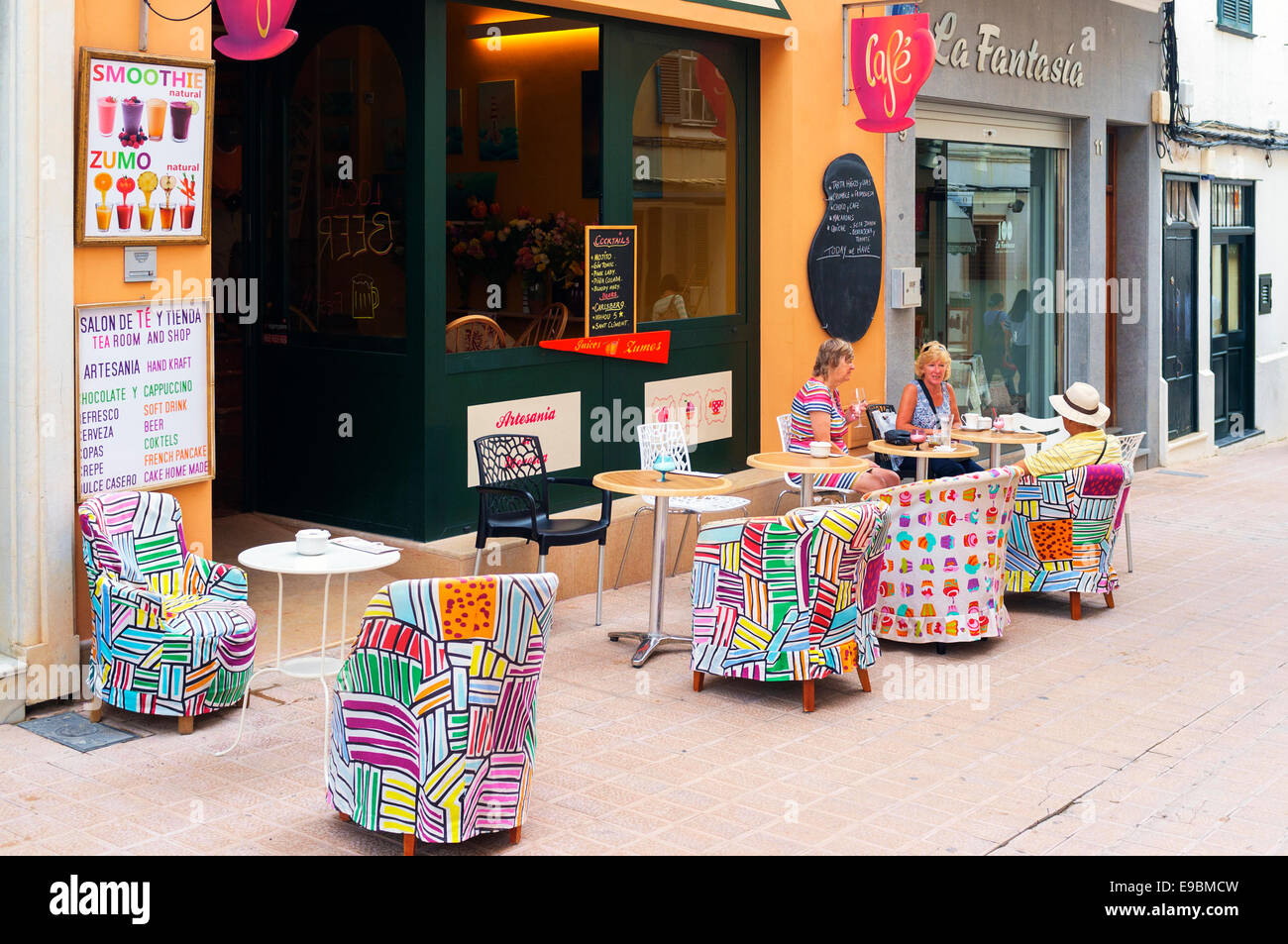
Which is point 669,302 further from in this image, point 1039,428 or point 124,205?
point 124,205

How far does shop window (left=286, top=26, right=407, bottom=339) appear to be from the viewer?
8117 mm

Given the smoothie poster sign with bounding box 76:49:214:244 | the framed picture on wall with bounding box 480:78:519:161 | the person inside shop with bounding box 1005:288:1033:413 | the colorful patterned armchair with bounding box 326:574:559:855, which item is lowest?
the colorful patterned armchair with bounding box 326:574:559:855

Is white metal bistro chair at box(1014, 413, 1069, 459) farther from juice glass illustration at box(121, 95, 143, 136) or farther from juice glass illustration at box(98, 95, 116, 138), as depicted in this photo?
juice glass illustration at box(98, 95, 116, 138)

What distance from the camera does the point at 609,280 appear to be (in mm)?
9094

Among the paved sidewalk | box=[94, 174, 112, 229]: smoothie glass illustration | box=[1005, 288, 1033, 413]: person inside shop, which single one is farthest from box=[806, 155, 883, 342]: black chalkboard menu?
box=[94, 174, 112, 229]: smoothie glass illustration

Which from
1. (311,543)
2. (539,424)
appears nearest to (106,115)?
(311,543)

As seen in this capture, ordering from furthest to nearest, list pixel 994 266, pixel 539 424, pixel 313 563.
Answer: pixel 994 266
pixel 539 424
pixel 313 563

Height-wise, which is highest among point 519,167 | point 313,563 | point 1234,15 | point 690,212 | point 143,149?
point 1234,15

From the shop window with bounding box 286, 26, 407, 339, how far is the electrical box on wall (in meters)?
4.30

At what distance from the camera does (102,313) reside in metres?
6.25

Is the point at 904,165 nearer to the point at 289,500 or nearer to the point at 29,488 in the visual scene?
the point at 289,500

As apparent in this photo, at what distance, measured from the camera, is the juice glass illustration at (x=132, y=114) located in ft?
20.3

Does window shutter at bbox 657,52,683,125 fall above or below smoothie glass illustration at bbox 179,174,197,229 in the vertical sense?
above

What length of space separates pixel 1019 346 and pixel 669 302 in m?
4.94
